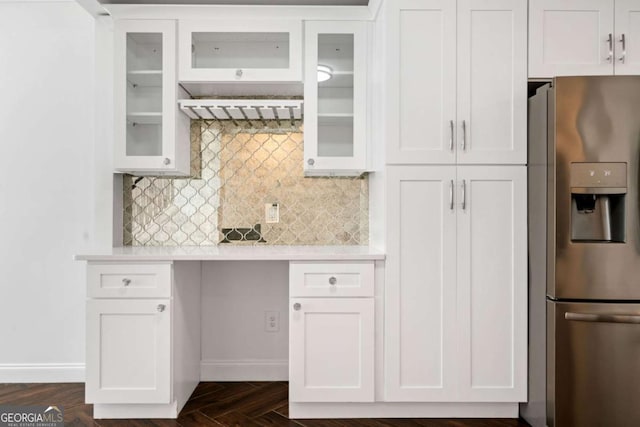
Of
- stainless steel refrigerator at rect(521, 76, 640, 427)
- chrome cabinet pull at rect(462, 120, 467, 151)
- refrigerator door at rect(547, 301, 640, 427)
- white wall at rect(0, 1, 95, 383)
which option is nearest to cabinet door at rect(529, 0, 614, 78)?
stainless steel refrigerator at rect(521, 76, 640, 427)

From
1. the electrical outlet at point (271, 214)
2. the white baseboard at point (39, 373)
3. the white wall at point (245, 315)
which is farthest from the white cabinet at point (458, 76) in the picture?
the white baseboard at point (39, 373)

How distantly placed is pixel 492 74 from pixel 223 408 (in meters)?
2.31

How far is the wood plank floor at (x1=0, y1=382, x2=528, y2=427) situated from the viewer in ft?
7.00

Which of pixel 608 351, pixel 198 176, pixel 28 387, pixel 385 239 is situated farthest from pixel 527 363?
pixel 28 387

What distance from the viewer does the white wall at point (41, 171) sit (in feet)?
8.76

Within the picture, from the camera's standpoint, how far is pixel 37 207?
2686mm

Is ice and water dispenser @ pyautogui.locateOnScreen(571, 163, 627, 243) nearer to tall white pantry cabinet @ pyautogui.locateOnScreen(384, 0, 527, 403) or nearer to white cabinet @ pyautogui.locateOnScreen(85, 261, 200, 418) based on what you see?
tall white pantry cabinet @ pyautogui.locateOnScreen(384, 0, 527, 403)

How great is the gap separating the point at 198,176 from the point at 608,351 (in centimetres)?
242

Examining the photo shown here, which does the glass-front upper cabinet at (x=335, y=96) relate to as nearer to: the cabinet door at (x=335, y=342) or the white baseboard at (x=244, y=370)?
the cabinet door at (x=335, y=342)

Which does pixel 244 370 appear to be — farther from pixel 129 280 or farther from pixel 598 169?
pixel 598 169

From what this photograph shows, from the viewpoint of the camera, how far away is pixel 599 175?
1.83 metres

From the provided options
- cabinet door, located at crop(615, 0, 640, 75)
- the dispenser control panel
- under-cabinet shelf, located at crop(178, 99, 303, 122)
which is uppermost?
cabinet door, located at crop(615, 0, 640, 75)

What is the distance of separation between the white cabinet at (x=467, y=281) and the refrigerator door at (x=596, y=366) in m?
0.24

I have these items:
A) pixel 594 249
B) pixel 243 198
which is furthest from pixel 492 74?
pixel 243 198
